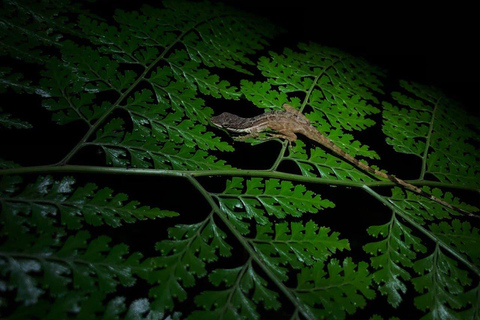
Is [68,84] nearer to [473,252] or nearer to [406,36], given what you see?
[473,252]

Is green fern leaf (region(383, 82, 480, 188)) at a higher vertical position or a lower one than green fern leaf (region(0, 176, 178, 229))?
higher

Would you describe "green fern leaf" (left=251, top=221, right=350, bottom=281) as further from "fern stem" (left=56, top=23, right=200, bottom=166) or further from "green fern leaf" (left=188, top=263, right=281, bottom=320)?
"fern stem" (left=56, top=23, right=200, bottom=166)

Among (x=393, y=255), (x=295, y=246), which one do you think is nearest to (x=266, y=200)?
(x=295, y=246)

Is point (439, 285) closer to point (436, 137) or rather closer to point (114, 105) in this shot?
point (436, 137)

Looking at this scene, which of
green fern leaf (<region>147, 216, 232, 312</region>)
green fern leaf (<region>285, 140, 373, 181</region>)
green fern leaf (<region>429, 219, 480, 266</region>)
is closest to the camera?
green fern leaf (<region>147, 216, 232, 312</region>)

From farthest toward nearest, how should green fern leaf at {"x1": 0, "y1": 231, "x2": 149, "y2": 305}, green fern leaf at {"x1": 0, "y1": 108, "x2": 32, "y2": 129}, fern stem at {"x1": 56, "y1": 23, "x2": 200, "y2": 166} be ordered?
fern stem at {"x1": 56, "y1": 23, "x2": 200, "y2": 166} → green fern leaf at {"x1": 0, "y1": 108, "x2": 32, "y2": 129} → green fern leaf at {"x1": 0, "y1": 231, "x2": 149, "y2": 305}

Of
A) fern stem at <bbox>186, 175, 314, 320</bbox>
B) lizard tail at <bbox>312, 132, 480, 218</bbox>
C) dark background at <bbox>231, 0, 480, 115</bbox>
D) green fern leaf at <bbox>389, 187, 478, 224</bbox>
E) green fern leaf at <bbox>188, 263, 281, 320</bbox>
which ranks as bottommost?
green fern leaf at <bbox>188, 263, 281, 320</bbox>

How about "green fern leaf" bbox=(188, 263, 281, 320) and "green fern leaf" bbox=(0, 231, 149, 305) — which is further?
"green fern leaf" bbox=(188, 263, 281, 320)

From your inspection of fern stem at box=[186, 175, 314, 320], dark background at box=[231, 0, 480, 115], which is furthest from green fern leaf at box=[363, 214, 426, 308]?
dark background at box=[231, 0, 480, 115]
